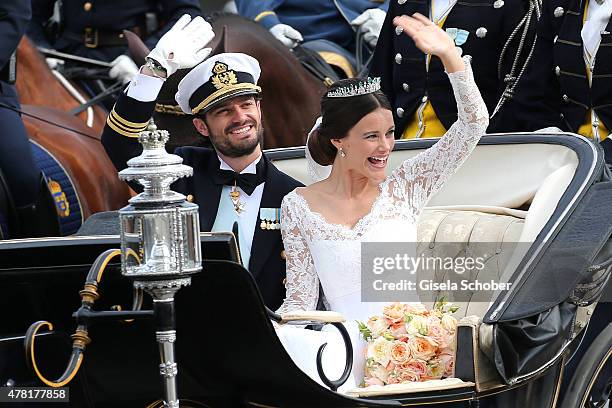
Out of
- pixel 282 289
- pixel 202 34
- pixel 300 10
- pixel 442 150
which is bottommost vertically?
pixel 282 289

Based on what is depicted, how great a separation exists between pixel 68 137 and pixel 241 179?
98.2 inches

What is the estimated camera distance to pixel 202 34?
12.8ft

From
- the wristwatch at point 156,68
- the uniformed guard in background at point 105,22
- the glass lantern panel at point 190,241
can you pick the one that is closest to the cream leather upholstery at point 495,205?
the wristwatch at point 156,68

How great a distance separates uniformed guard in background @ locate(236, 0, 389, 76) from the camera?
7.57 m

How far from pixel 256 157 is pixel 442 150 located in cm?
54

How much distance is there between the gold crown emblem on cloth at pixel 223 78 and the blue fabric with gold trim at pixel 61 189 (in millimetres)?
2074

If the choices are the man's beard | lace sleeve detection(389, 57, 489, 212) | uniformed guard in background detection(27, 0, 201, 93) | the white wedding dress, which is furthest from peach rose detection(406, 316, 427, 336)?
uniformed guard in background detection(27, 0, 201, 93)

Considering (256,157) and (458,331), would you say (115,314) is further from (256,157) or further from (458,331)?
(256,157)

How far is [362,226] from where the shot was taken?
399 centimetres

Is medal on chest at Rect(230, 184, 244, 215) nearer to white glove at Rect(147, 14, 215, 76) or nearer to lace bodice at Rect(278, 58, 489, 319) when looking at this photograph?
lace bodice at Rect(278, 58, 489, 319)

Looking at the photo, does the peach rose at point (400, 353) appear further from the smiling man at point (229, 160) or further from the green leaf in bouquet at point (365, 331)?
the smiling man at point (229, 160)

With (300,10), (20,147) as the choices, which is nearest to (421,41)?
(20,147)

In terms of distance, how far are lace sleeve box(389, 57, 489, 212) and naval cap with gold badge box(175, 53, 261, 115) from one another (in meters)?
0.51

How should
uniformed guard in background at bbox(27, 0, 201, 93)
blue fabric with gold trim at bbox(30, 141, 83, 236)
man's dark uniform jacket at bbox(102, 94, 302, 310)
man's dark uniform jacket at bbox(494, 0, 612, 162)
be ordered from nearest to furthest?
man's dark uniform jacket at bbox(102, 94, 302, 310) → man's dark uniform jacket at bbox(494, 0, 612, 162) → blue fabric with gold trim at bbox(30, 141, 83, 236) → uniformed guard in background at bbox(27, 0, 201, 93)
